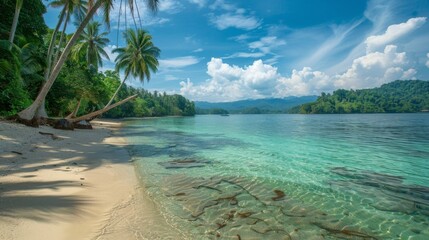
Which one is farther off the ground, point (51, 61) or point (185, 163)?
point (51, 61)

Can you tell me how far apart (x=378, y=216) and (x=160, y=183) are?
6142mm

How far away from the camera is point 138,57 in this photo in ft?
118

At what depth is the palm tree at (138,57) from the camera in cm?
3597

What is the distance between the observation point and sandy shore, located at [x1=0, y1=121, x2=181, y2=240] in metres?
4.12

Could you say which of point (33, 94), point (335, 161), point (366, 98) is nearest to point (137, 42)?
point (33, 94)

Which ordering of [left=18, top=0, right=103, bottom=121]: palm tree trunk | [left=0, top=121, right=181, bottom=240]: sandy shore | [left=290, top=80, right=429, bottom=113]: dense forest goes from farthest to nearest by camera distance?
[left=290, top=80, right=429, bottom=113]: dense forest < [left=18, top=0, right=103, bottom=121]: palm tree trunk < [left=0, top=121, right=181, bottom=240]: sandy shore

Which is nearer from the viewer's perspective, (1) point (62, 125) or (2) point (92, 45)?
(1) point (62, 125)

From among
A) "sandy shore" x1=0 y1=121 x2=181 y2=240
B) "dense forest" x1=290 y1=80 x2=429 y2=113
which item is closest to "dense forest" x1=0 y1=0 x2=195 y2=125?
"sandy shore" x1=0 y1=121 x2=181 y2=240

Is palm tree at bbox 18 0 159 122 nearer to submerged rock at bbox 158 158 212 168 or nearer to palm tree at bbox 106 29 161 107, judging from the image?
submerged rock at bbox 158 158 212 168

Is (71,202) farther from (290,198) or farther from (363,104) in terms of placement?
(363,104)

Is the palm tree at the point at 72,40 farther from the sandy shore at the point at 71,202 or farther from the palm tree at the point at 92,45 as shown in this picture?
the palm tree at the point at 92,45

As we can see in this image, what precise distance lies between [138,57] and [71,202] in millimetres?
33614

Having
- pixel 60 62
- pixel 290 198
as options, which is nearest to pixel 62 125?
pixel 60 62

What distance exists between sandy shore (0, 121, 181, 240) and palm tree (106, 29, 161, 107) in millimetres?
28001
